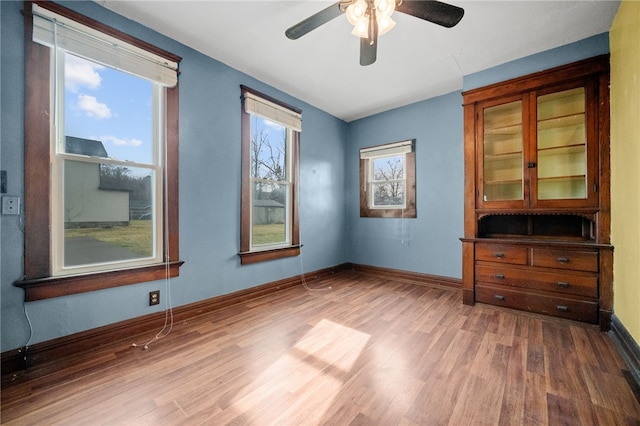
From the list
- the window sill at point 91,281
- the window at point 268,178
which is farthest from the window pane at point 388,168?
the window sill at point 91,281

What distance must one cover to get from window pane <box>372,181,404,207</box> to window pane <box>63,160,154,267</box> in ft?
10.5

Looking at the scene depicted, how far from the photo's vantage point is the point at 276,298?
3084 mm

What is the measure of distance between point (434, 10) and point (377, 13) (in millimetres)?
349

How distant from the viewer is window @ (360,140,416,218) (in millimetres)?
3898

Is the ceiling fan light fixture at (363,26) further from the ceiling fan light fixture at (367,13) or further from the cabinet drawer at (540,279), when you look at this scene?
the cabinet drawer at (540,279)

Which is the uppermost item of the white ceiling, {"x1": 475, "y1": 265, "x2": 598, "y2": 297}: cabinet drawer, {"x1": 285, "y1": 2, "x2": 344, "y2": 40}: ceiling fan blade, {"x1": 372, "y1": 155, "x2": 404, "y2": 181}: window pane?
the white ceiling

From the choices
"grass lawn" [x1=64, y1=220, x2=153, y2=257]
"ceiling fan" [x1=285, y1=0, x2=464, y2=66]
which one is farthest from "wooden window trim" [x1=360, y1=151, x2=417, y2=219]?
"grass lawn" [x1=64, y1=220, x2=153, y2=257]

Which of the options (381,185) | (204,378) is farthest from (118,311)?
(381,185)

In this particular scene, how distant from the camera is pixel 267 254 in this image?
3.22 m

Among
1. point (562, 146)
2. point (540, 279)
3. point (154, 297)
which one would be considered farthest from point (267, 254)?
point (562, 146)

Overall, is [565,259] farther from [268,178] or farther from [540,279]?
[268,178]

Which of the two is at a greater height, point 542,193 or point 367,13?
point 367,13

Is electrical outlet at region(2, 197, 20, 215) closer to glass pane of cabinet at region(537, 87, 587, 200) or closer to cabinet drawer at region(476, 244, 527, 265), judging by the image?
cabinet drawer at region(476, 244, 527, 265)

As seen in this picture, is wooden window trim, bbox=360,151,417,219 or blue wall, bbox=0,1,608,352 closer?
blue wall, bbox=0,1,608,352
